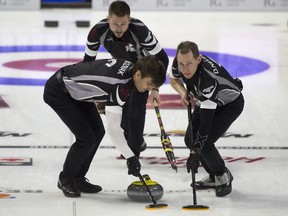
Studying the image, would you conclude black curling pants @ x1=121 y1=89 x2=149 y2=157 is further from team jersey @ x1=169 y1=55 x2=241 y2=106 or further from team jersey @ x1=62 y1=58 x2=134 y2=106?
team jersey @ x1=62 y1=58 x2=134 y2=106

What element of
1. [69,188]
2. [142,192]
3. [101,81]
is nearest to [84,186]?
[69,188]

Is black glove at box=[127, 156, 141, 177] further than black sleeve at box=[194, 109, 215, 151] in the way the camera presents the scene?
No

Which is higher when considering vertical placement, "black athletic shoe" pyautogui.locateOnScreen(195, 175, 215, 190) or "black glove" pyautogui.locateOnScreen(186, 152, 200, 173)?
"black glove" pyautogui.locateOnScreen(186, 152, 200, 173)

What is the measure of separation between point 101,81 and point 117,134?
0.40 meters

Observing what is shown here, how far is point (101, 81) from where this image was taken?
5.64m

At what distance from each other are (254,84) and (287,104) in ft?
4.36

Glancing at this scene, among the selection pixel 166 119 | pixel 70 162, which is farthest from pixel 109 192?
pixel 166 119

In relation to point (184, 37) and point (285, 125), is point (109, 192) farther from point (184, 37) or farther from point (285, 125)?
point (184, 37)

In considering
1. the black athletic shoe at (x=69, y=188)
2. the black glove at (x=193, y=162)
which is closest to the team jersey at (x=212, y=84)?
the black glove at (x=193, y=162)

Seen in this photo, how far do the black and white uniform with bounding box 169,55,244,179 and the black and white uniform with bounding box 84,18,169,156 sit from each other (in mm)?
450

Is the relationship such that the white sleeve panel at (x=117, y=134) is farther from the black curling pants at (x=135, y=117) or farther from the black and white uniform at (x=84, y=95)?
the black curling pants at (x=135, y=117)

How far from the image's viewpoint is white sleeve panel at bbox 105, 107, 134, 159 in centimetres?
573

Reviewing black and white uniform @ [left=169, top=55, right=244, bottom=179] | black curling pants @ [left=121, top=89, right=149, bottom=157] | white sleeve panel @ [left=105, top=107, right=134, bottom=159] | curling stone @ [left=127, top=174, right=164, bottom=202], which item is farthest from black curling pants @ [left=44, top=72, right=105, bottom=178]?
black and white uniform @ [left=169, top=55, right=244, bottom=179]

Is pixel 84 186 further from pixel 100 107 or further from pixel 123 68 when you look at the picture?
pixel 123 68
